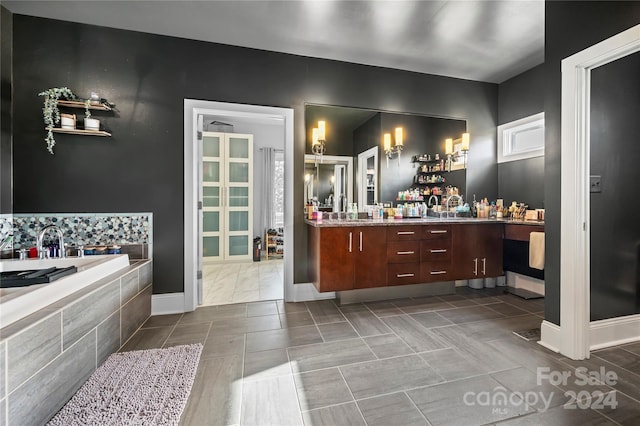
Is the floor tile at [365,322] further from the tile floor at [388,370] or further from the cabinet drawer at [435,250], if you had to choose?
the cabinet drawer at [435,250]

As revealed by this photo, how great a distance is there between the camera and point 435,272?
2.93 m

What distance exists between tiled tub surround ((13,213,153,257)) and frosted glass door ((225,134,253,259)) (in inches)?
94.7

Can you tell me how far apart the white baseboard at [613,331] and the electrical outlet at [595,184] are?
37.7 inches

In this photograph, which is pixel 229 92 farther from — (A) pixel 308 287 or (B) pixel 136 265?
(A) pixel 308 287

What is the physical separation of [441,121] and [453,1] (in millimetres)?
1525

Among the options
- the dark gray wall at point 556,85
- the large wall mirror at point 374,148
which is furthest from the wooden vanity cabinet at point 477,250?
the dark gray wall at point 556,85

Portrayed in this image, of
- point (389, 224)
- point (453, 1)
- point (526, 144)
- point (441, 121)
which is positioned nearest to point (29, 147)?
point (389, 224)

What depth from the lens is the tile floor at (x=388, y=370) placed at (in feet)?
4.44

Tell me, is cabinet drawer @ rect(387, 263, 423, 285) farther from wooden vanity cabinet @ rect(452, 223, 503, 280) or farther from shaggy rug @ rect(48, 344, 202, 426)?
shaggy rug @ rect(48, 344, 202, 426)

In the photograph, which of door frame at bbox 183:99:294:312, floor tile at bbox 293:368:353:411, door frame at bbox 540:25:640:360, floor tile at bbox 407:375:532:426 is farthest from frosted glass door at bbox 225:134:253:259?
door frame at bbox 540:25:640:360

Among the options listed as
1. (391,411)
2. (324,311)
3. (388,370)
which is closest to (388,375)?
(388,370)

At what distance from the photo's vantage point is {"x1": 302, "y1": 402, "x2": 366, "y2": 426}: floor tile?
129 centimetres

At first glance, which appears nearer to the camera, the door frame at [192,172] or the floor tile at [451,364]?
the floor tile at [451,364]

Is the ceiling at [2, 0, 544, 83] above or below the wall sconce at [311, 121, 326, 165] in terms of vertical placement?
above
